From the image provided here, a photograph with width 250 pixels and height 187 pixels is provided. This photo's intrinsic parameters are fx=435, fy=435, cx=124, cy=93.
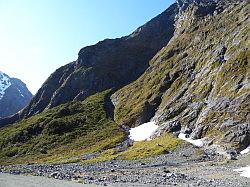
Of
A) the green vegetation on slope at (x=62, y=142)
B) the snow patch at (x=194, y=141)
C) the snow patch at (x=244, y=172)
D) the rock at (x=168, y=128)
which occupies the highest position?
the green vegetation on slope at (x=62, y=142)

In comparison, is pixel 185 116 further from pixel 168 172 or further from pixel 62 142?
pixel 168 172

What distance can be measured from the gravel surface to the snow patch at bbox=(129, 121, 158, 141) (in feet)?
126

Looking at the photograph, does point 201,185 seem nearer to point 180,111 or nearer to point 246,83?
point 246,83

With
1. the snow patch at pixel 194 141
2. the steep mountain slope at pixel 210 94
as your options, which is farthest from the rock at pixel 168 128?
the snow patch at pixel 194 141

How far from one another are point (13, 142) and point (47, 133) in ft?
54.1

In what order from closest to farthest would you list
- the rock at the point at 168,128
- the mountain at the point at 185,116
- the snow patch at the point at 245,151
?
the snow patch at the point at 245,151 < the mountain at the point at 185,116 < the rock at the point at 168,128

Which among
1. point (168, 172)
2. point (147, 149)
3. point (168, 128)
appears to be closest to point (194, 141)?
point (147, 149)

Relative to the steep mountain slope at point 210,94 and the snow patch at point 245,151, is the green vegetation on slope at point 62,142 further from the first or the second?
the snow patch at point 245,151

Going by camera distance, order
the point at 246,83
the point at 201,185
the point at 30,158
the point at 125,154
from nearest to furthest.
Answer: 1. the point at 201,185
2. the point at 125,154
3. the point at 246,83
4. the point at 30,158

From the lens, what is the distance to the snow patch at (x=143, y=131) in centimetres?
15541

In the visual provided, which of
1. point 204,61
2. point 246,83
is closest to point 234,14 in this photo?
point 204,61

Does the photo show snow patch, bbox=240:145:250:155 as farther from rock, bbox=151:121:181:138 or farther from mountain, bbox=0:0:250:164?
rock, bbox=151:121:181:138

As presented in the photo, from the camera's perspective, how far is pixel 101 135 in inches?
6865

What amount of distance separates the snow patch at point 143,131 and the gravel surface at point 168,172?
126ft
